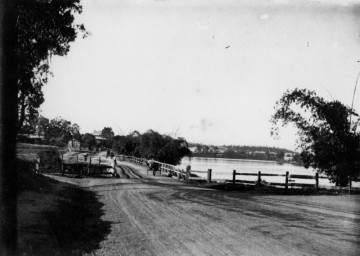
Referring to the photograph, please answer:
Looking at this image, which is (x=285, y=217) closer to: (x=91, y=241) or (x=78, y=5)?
(x=91, y=241)

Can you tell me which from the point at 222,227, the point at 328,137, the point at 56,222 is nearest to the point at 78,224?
the point at 56,222

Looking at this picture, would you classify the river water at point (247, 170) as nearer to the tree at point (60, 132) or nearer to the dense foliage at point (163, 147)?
the dense foliage at point (163, 147)

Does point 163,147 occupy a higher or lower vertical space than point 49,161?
higher

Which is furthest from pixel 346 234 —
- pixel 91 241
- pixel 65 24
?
pixel 65 24

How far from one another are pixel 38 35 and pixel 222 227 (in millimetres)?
9735

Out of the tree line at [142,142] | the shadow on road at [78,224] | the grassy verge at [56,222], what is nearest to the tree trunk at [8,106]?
the grassy verge at [56,222]

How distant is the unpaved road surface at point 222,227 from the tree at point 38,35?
224 inches

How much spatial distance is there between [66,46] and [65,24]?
5.61ft

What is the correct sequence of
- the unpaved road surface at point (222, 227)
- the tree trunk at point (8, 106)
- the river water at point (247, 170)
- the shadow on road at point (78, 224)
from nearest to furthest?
the unpaved road surface at point (222, 227) → the shadow on road at point (78, 224) → the tree trunk at point (8, 106) → the river water at point (247, 170)

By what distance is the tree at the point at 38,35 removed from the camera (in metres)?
11.8

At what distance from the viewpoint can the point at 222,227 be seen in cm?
944

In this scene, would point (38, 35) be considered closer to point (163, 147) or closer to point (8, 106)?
point (8, 106)

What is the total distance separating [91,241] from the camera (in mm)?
8094

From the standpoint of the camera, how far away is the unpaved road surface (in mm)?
7465
